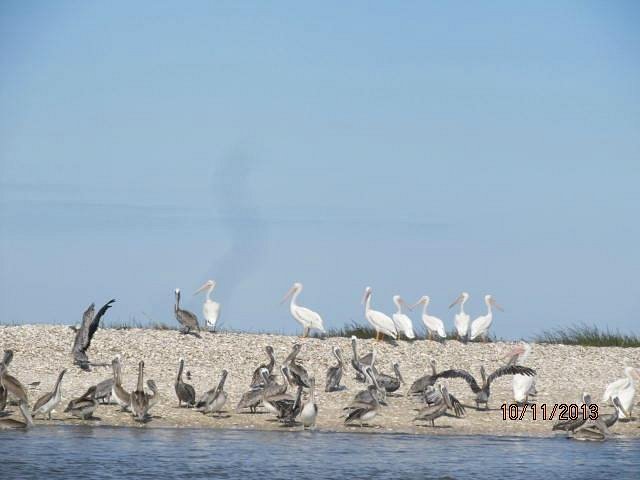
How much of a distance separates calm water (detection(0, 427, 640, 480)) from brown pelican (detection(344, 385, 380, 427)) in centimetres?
27

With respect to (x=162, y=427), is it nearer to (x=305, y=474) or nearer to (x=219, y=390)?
(x=219, y=390)

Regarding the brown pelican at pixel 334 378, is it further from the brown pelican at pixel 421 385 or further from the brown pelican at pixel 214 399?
the brown pelican at pixel 214 399

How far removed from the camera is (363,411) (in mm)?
16266

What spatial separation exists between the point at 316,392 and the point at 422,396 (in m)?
1.55

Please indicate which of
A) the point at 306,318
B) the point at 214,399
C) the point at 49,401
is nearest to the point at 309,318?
the point at 306,318

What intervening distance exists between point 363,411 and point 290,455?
1.92 meters

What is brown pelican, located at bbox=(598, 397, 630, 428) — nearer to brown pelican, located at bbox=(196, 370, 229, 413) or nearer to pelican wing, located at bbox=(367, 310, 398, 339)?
brown pelican, located at bbox=(196, 370, 229, 413)

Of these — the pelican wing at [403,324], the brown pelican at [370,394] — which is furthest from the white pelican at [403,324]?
the brown pelican at [370,394]

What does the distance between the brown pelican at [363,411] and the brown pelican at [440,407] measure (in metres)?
0.61

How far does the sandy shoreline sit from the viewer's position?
16812 millimetres

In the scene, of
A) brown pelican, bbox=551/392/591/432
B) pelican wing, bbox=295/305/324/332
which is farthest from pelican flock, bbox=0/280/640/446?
pelican wing, bbox=295/305/324/332

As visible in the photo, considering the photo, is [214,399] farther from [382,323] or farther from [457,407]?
[382,323]

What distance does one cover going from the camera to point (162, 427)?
16188 mm

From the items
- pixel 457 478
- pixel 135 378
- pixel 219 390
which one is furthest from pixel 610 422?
pixel 135 378
